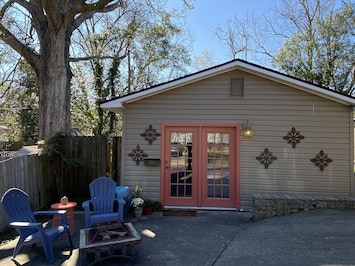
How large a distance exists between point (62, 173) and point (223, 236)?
4479 millimetres

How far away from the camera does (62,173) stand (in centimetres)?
744

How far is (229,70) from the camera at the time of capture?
6.90 meters

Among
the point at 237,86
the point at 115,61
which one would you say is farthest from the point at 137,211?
the point at 115,61

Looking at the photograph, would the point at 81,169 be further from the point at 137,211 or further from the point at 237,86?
the point at 237,86

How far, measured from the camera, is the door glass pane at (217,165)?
7.02 m

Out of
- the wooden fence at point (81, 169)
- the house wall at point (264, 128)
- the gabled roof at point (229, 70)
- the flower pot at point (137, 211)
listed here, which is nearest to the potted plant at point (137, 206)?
the flower pot at point (137, 211)

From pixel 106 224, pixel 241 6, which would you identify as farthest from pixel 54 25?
pixel 241 6

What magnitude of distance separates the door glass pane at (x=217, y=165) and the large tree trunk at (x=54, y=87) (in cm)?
467

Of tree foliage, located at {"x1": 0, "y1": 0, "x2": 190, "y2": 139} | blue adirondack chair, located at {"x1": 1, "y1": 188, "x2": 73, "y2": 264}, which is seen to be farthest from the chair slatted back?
tree foliage, located at {"x1": 0, "y1": 0, "x2": 190, "y2": 139}

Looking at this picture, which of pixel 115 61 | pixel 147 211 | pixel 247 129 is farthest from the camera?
pixel 115 61

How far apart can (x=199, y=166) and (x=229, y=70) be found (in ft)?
7.78

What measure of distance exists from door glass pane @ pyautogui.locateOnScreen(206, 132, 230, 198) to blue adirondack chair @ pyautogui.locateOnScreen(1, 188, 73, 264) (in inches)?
143

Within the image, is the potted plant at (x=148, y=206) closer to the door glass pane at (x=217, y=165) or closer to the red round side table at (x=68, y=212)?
the door glass pane at (x=217, y=165)

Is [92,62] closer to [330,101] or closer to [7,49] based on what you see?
[7,49]
